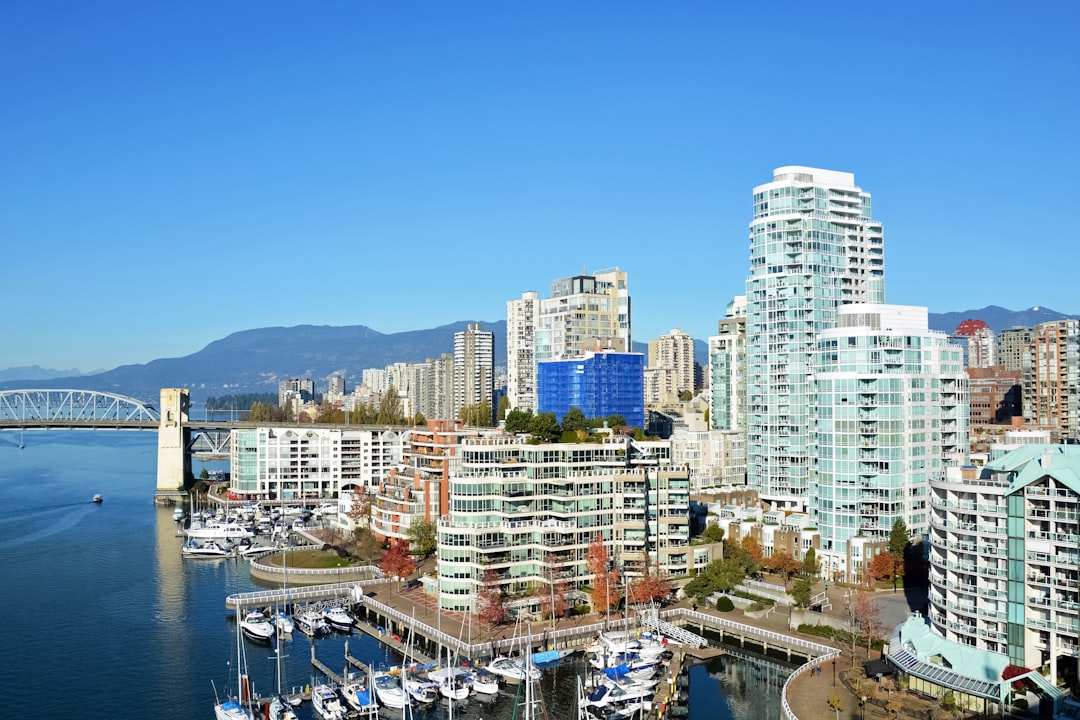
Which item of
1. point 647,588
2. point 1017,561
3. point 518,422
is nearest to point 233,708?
point 647,588

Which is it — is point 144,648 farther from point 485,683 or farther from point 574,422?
point 574,422

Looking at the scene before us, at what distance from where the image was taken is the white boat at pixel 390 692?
4712 cm

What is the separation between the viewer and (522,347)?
16600 cm

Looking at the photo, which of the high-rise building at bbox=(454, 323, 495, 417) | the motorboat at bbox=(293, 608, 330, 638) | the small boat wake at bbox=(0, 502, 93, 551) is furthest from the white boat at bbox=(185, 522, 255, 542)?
the high-rise building at bbox=(454, 323, 495, 417)

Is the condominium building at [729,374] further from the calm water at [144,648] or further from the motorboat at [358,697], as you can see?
the motorboat at [358,697]

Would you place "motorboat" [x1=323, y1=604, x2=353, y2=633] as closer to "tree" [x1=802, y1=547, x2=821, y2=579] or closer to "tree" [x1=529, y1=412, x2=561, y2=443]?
"tree" [x1=529, y1=412, x2=561, y2=443]

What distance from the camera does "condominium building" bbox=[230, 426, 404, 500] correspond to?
388 ft

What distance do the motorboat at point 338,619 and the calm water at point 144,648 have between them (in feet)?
3.03

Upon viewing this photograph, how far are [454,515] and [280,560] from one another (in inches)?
1019

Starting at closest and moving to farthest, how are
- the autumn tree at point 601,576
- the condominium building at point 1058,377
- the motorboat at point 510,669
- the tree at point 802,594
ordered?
the motorboat at point 510,669, the tree at point 802,594, the autumn tree at point 601,576, the condominium building at point 1058,377

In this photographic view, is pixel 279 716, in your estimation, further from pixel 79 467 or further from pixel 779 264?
pixel 79 467

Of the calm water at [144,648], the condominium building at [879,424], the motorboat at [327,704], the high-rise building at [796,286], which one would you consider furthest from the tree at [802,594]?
the motorboat at [327,704]

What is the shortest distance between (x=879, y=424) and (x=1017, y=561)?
26015mm

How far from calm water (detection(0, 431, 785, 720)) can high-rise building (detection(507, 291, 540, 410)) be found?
75308mm
